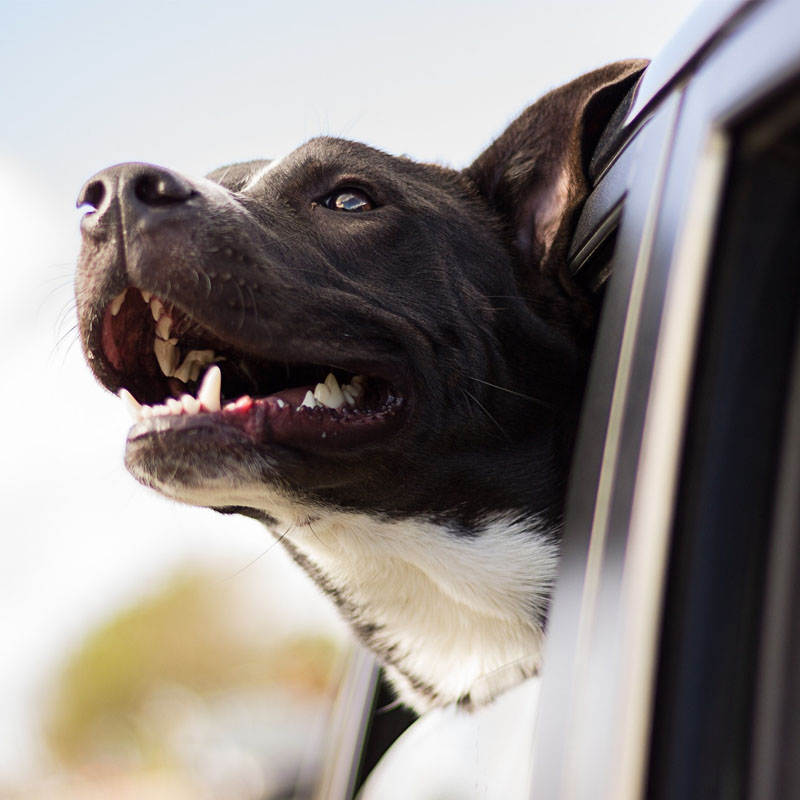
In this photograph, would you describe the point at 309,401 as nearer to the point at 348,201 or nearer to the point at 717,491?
the point at 348,201

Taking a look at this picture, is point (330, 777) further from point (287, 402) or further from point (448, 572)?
point (287, 402)

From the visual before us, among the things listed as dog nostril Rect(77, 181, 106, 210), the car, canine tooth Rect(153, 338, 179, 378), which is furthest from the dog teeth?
the car

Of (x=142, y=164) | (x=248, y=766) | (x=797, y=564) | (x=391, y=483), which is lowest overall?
(x=248, y=766)

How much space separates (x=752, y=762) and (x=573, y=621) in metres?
0.28

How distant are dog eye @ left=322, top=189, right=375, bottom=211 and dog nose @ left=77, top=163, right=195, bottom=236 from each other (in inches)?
18.2

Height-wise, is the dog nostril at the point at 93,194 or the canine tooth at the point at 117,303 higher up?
the dog nostril at the point at 93,194

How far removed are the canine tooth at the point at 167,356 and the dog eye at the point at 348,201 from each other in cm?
53

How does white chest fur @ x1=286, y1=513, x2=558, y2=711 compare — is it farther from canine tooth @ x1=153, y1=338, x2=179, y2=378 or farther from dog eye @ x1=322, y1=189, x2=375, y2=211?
dog eye @ x1=322, y1=189, x2=375, y2=211

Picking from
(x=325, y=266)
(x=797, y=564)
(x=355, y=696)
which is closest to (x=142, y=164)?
(x=325, y=266)

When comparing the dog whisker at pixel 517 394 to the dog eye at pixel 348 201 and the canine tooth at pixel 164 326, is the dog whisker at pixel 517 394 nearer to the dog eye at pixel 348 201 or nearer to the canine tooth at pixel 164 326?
the dog eye at pixel 348 201

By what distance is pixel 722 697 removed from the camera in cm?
94

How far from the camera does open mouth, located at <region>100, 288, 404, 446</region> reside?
6.73 ft

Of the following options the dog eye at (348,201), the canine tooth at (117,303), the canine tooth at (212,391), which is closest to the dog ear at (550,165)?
the dog eye at (348,201)

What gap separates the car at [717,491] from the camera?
927mm
